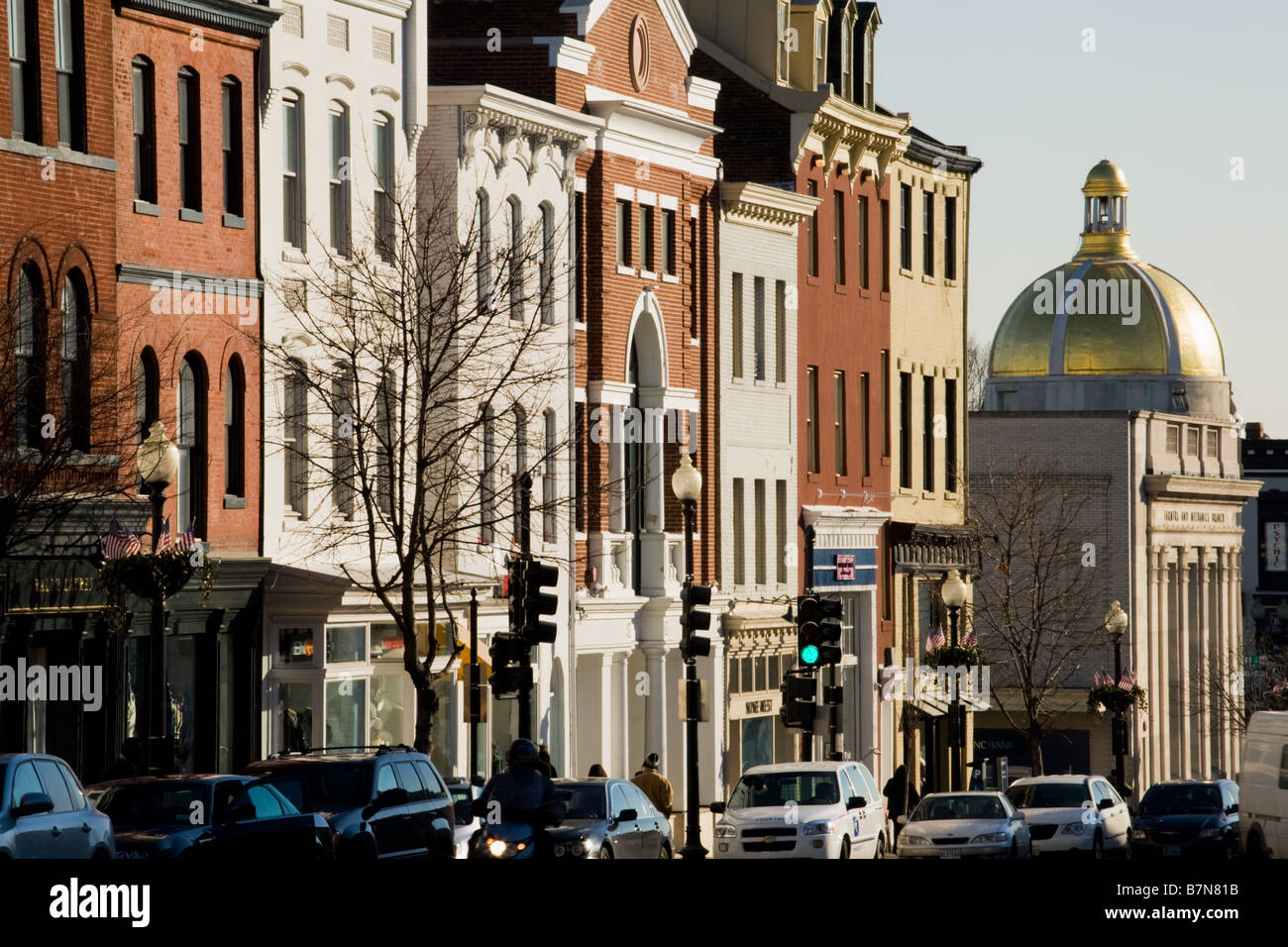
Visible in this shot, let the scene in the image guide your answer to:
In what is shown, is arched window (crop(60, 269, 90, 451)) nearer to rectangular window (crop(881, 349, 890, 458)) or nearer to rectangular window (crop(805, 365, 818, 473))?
rectangular window (crop(805, 365, 818, 473))

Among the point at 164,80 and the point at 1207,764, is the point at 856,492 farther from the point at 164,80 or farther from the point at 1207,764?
the point at 1207,764

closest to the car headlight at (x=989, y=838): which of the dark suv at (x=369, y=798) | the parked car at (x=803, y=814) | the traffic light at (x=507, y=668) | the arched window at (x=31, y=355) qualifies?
the parked car at (x=803, y=814)

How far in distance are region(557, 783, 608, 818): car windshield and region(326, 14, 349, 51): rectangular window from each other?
14702 millimetres

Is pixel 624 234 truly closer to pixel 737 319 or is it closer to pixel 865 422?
pixel 737 319

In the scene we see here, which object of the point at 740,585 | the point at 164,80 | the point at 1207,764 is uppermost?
the point at 164,80

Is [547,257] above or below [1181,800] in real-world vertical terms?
above

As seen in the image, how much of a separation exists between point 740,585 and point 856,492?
7086mm

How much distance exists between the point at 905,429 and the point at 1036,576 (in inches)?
396

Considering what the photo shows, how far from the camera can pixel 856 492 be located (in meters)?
64.3

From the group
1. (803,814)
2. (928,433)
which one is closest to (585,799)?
(803,814)

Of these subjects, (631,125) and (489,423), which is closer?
(489,423)

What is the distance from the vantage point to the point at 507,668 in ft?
117

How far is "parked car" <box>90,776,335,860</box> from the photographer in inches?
1030
